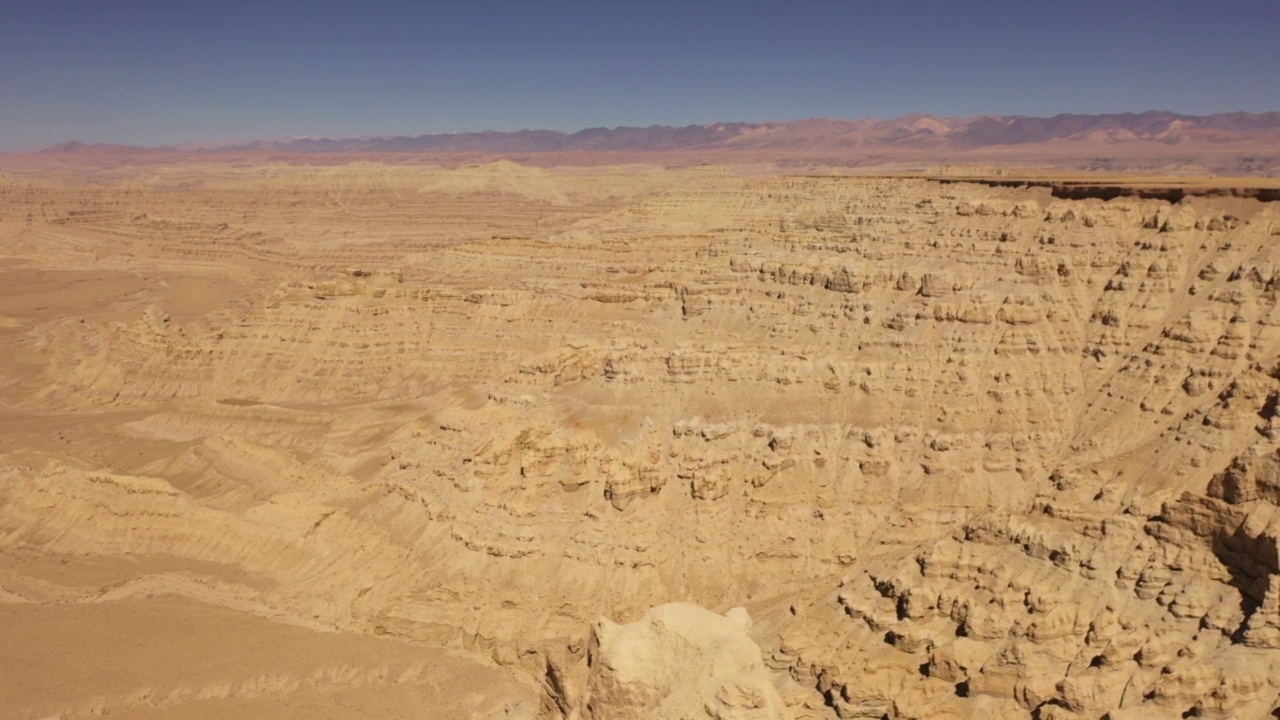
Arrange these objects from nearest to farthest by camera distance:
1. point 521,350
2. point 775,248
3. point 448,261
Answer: point 775,248, point 521,350, point 448,261

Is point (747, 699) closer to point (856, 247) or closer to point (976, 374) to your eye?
point (976, 374)

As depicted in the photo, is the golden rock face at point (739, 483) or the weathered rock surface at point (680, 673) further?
the golden rock face at point (739, 483)

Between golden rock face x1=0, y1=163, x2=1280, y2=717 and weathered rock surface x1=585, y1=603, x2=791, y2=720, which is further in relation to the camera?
golden rock face x1=0, y1=163, x2=1280, y2=717

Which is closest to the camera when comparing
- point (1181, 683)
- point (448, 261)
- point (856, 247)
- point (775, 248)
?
point (1181, 683)

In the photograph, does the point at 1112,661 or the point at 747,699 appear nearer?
the point at 747,699

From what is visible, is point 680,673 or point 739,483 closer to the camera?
point 680,673

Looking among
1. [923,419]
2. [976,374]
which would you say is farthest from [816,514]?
[976,374]

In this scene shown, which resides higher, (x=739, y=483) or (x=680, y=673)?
(x=680, y=673)

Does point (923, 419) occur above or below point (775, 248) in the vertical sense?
below
